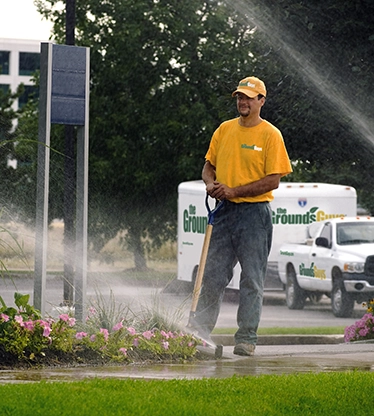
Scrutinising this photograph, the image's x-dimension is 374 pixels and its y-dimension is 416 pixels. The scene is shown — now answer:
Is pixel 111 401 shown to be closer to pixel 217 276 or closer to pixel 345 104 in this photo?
pixel 217 276

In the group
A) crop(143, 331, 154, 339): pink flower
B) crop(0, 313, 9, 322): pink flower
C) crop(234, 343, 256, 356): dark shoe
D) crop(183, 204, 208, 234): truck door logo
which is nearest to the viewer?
crop(0, 313, 9, 322): pink flower

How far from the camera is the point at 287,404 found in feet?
19.2

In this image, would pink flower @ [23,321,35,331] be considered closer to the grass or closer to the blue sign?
the grass

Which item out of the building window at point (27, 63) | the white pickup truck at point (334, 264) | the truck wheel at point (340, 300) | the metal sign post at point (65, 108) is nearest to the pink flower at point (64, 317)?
the metal sign post at point (65, 108)

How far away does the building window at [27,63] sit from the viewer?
301ft

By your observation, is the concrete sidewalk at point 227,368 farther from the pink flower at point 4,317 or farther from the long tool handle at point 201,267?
the pink flower at point 4,317

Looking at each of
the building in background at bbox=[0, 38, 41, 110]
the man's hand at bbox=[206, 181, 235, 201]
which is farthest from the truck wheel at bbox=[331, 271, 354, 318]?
the building in background at bbox=[0, 38, 41, 110]

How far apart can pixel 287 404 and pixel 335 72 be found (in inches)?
218

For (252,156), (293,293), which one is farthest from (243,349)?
(293,293)

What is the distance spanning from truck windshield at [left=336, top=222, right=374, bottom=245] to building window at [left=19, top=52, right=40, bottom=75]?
2798 inches

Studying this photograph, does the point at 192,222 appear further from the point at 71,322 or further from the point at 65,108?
the point at 71,322

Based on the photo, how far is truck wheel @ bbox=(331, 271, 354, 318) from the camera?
1986cm

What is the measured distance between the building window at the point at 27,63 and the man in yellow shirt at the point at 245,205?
83217mm

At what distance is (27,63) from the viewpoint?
9281 centimetres
